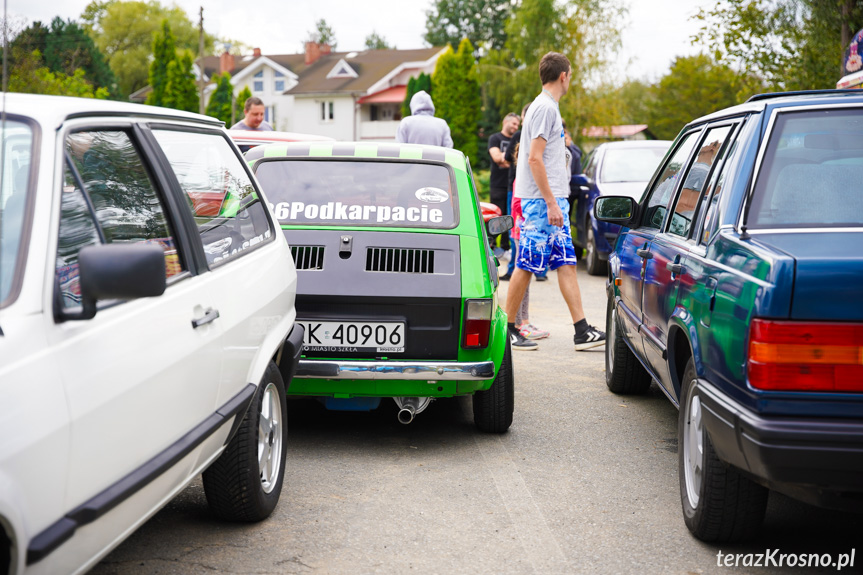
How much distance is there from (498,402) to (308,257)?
52.8 inches

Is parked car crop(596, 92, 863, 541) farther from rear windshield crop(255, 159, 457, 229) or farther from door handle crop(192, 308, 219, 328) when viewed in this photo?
door handle crop(192, 308, 219, 328)

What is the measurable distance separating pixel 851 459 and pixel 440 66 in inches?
2220

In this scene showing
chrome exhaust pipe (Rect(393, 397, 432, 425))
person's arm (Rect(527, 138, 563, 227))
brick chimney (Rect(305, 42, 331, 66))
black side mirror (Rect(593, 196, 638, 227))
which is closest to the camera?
chrome exhaust pipe (Rect(393, 397, 432, 425))

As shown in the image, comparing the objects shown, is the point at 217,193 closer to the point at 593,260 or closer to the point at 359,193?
the point at 359,193

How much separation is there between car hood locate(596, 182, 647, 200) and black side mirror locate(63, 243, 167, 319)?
35.6ft

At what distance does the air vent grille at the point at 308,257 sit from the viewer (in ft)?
16.3

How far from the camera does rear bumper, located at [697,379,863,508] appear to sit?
2904 mm

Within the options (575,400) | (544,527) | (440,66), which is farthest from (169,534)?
(440,66)

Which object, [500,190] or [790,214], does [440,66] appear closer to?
[500,190]

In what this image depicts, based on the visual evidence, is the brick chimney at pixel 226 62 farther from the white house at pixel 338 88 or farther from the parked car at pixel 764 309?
the parked car at pixel 764 309

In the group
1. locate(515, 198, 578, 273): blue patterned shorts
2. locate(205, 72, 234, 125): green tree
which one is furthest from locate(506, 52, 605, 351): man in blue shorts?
locate(205, 72, 234, 125): green tree

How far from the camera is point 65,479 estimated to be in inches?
88.0

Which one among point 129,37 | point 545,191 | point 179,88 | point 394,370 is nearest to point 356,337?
point 394,370

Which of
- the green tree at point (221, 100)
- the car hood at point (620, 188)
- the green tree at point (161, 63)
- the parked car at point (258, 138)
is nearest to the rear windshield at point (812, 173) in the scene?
the parked car at point (258, 138)
